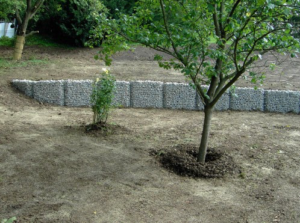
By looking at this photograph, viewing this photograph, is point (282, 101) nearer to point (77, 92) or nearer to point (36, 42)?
point (77, 92)

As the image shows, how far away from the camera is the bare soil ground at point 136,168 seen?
420 cm

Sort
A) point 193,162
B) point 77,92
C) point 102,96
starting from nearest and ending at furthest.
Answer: point 193,162 < point 102,96 < point 77,92

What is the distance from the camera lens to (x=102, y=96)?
6.85 meters

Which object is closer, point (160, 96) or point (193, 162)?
point (193, 162)

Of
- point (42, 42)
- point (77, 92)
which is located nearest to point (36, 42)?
point (42, 42)

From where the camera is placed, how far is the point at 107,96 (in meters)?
6.89

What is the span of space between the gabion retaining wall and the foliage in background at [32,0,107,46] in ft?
18.8

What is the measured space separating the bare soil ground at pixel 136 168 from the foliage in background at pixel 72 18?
578cm

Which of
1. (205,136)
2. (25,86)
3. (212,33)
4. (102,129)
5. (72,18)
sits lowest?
(102,129)

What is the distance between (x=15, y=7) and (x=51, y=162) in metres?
8.64

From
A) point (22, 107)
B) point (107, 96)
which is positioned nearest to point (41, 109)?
point (22, 107)

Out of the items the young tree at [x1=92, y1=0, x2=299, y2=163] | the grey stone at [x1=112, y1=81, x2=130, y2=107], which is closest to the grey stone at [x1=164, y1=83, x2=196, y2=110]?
the grey stone at [x1=112, y1=81, x2=130, y2=107]

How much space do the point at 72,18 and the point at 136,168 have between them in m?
10.5

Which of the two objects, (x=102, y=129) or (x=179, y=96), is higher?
(x=179, y=96)
